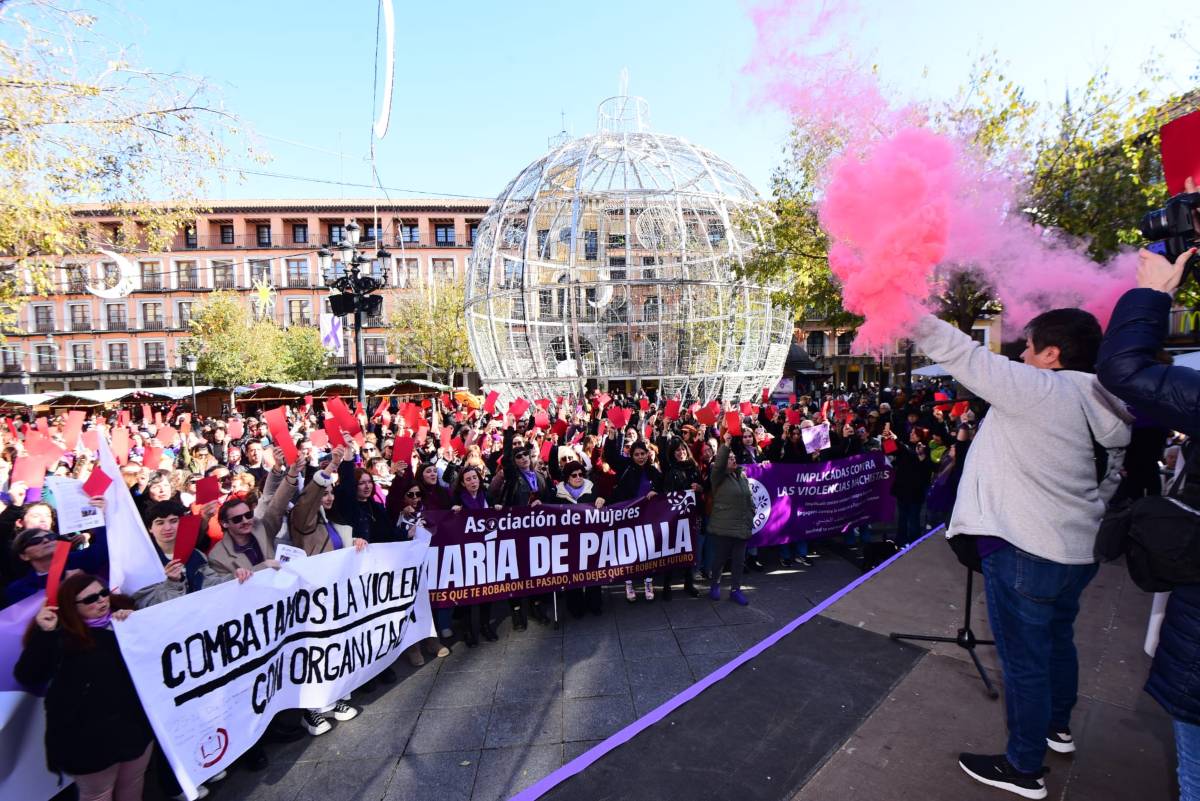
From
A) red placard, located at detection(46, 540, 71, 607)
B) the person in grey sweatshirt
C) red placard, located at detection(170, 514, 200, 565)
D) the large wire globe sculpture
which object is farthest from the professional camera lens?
the large wire globe sculpture

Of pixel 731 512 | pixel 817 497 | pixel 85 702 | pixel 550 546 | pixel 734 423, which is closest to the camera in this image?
pixel 85 702

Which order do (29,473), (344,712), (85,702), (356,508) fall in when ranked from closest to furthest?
1. (85,702)
2. (344,712)
3. (356,508)
4. (29,473)

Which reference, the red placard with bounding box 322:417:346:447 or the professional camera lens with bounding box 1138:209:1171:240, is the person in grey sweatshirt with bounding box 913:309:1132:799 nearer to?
the professional camera lens with bounding box 1138:209:1171:240

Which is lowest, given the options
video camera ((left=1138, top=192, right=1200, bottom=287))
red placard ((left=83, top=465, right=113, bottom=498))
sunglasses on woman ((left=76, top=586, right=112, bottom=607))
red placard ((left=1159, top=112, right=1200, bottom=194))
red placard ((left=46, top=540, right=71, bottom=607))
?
sunglasses on woman ((left=76, top=586, right=112, bottom=607))

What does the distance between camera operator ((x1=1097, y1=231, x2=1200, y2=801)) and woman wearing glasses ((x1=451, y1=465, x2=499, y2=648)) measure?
4482 mm

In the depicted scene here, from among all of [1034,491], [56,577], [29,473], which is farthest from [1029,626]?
[29,473]

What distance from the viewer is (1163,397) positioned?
160cm

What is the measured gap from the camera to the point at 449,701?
4.32 meters

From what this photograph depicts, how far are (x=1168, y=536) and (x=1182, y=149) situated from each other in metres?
1.38

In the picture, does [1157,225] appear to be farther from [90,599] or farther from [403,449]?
[403,449]

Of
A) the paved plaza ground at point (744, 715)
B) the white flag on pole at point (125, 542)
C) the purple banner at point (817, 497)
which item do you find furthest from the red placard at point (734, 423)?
the white flag on pole at point (125, 542)

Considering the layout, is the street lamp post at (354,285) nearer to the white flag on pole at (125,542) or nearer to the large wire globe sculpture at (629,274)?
the large wire globe sculpture at (629,274)

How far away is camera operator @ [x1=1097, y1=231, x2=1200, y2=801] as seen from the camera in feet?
Result: 5.22

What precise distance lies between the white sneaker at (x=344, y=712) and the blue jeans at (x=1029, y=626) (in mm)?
3945
